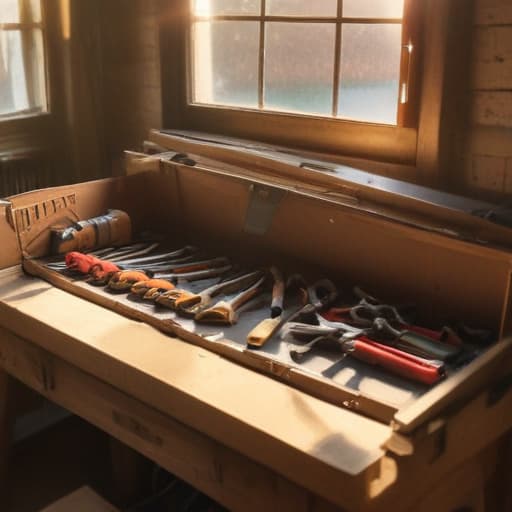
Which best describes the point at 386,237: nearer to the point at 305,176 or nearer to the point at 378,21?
the point at 305,176

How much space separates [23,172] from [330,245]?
1.09 m

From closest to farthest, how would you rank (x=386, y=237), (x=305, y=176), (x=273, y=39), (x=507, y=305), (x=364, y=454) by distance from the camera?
(x=364, y=454) → (x=507, y=305) → (x=386, y=237) → (x=305, y=176) → (x=273, y=39)

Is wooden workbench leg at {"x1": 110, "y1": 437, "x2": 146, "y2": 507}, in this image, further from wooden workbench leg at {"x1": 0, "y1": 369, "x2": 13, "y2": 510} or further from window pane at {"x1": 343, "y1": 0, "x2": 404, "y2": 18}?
window pane at {"x1": 343, "y1": 0, "x2": 404, "y2": 18}

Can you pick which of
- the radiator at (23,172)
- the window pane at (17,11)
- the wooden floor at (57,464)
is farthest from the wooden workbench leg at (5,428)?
the window pane at (17,11)

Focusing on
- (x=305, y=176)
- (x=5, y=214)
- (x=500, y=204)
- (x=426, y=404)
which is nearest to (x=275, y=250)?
(x=305, y=176)

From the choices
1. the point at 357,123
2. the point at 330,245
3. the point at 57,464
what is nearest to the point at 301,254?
the point at 330,245

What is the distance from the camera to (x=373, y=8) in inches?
67.9

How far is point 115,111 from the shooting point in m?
2.34

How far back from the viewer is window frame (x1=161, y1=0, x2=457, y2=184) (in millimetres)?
1556

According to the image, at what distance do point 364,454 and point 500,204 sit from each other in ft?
2.30

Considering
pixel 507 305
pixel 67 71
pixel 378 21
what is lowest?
pixel 507 305

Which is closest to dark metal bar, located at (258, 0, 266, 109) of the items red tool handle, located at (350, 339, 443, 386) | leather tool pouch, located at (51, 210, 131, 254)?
leather tool pouch, located at (51, 210, 131, 254)

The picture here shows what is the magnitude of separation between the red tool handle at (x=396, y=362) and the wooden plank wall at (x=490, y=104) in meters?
0.49

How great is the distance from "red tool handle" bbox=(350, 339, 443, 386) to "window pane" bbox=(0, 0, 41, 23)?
1498 millimetres
